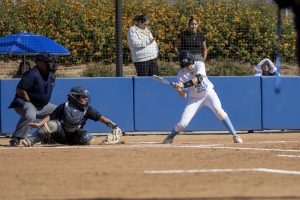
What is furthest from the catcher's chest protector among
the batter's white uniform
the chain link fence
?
A: the chain link fence

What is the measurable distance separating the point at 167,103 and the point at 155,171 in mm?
7129

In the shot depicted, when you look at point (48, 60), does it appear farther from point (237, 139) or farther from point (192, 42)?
point (192, 42)

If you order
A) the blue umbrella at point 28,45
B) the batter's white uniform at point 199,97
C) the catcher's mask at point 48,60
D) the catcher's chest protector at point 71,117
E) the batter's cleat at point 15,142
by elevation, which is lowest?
the batter's cleat at point 15,142

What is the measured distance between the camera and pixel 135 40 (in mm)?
18656

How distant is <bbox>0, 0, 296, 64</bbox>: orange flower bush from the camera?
778 inches

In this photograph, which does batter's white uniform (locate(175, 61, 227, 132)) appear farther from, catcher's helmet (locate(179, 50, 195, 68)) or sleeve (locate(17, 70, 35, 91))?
sleeve (locate(17, 70, 35, 91))

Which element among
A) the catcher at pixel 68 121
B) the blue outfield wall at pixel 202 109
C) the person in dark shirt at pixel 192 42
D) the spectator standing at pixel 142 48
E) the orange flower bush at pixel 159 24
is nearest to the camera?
the catcher at pixel 68 121

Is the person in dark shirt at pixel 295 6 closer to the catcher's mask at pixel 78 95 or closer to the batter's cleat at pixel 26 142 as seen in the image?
the catcher's mask at pixel 78 95

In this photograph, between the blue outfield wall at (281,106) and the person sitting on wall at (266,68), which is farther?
the person sitting on wall at (266,68)

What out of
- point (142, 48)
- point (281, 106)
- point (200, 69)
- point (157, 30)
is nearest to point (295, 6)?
point (200, 69)

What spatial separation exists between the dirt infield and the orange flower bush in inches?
163

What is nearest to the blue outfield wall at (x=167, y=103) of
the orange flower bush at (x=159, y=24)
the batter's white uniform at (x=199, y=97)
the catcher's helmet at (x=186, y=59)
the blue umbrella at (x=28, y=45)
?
the blue umbrella at (x=28, y=45)

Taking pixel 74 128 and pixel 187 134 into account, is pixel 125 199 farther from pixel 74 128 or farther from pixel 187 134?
pixel 187 134

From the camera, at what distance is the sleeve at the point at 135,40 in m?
18.6
